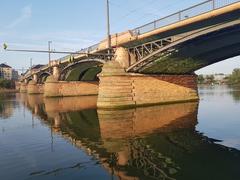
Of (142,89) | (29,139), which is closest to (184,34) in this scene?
(142,89)

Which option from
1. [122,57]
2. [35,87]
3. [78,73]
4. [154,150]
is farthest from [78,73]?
[154,150]

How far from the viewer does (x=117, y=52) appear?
137 feet

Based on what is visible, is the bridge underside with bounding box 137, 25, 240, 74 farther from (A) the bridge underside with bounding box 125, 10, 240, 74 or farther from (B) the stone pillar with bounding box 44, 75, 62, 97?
(B) the stone pillar with bounding box 44, 75, 62, 97

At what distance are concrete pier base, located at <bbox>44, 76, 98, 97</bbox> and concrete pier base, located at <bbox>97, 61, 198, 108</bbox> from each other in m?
34.8

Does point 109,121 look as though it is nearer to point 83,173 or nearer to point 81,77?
point 83,173

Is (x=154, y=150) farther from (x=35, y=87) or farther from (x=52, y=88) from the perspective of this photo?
(x=35, y=87)

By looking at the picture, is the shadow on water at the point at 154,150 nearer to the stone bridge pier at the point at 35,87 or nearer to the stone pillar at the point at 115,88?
the stone pillar at the point at 115,88

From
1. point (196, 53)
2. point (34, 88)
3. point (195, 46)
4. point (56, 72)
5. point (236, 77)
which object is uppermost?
point (195, 46)

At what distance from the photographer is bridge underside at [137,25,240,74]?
3187 cm

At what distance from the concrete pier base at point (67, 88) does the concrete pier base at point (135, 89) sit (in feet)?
114

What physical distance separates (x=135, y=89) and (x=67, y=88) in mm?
38529

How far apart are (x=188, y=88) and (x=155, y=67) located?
7.99 meters

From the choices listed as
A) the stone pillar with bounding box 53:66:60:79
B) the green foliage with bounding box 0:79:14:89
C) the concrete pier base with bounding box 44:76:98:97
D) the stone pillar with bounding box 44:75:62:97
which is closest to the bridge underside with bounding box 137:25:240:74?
the concrete pier base with bounding box 44:76:98:97

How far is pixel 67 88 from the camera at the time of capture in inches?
2926
